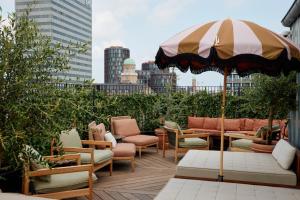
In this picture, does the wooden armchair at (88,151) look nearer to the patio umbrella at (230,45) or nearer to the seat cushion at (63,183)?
the seat cushion at (63,183)

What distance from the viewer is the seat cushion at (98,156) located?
5.41 meters

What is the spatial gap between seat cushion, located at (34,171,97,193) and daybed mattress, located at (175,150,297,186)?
130 cm

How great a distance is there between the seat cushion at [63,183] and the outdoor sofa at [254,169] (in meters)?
A: 1.30

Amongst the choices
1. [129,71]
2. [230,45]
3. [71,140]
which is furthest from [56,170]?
[129,71]

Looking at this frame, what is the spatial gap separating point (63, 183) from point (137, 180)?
1.83 meters

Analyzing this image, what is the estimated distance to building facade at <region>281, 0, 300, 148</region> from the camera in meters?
5.11

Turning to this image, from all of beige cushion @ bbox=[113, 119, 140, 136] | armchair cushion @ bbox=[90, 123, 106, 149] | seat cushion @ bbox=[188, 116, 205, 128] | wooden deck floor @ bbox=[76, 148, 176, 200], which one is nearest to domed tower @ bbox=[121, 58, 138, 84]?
seat cushion @ bbox=[188, 116, 205, 128]

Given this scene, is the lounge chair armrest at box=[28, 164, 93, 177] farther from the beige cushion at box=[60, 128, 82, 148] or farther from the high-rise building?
the high-rise building

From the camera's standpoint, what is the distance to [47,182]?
397 centimetres

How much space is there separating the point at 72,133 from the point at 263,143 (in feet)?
11.5

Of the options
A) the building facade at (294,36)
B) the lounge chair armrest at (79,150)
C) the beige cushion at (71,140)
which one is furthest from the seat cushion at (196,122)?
the lounge chair armrest at (79,150)

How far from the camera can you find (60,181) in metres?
Result: 4.05

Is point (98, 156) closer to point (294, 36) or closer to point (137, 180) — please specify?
point (137, 180)

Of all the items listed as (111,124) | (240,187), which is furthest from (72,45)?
(111,124)
